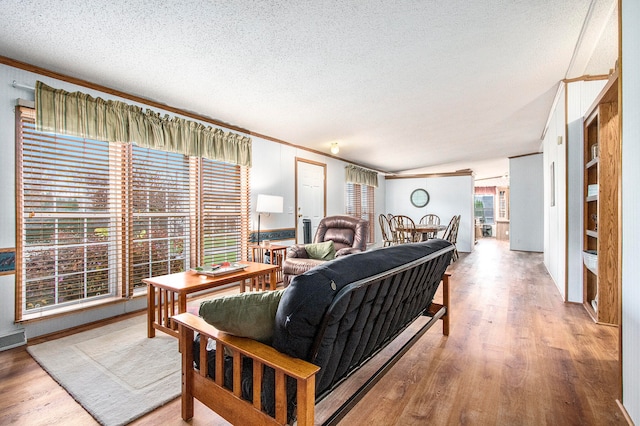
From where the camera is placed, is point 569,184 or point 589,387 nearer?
point 589,387

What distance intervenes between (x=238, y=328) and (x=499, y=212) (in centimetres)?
1313

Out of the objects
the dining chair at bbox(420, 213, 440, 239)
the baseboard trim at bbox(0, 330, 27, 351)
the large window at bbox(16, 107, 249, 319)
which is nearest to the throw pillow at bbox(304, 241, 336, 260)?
the large window at bbox(16, 107, 249, 319)

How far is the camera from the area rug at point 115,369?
1.70 metres

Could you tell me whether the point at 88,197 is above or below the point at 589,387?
above

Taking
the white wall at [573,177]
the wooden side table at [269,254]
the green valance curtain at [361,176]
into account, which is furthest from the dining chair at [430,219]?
the wooden side table at [269,254]

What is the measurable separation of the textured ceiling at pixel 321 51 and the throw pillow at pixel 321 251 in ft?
5.89

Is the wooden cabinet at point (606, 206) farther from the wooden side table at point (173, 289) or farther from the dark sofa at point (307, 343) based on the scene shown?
the wooden side table at point (173, 289)

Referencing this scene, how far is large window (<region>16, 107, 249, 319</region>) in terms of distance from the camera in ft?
8.54

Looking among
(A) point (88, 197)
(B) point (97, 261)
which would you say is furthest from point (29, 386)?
(A) point (88, 197)

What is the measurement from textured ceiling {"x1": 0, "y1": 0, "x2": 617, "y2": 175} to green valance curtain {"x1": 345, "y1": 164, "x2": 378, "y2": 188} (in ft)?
9.10

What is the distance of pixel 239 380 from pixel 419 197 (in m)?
8.18

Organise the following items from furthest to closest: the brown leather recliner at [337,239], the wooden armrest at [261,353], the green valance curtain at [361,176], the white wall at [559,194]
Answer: the green valance curtain at [361,176]
the brown leather recliner at [337,239]
the white wall at [559,194]
the wooden armrest at [261,353]

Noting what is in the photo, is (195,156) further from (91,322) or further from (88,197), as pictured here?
(91,322)

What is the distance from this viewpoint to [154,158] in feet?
11.3
